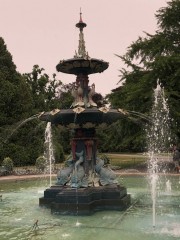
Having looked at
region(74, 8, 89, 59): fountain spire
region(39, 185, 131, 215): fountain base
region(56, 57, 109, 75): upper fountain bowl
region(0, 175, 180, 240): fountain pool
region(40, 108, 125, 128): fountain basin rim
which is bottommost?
region(0, 175, 180, 240): fountain pool

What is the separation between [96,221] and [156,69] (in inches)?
798

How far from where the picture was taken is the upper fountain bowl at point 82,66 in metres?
13.8

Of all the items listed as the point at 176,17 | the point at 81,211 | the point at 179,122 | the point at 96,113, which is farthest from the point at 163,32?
the point at 81,211

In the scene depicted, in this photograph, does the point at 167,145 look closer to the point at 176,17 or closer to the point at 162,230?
the point at 176,17

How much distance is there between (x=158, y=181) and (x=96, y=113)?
30.0 ft

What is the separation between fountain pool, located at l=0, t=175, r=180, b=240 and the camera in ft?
30.4

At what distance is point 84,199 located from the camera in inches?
482

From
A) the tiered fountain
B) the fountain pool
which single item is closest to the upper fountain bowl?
the tiered fountain

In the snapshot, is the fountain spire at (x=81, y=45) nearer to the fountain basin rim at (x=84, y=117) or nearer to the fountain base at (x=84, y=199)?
the fountain basin rim at (x=84, y=117)

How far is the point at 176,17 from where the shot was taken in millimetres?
31203

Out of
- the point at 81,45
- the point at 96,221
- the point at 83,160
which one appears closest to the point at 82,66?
the point at 81,45

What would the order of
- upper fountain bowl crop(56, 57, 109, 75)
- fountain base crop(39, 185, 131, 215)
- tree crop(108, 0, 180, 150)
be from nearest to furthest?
fountain base crop(39, 185, 131, 215) → upper fountain bowl crop(56, 57, 109, 75) → tree crop(108, 0, 180, 150)

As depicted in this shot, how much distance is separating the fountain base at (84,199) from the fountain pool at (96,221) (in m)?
0.30

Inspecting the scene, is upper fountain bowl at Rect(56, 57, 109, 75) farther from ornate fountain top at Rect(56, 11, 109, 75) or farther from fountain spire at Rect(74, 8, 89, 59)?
fountain spire at Rect(74, 8, 89, 59)
